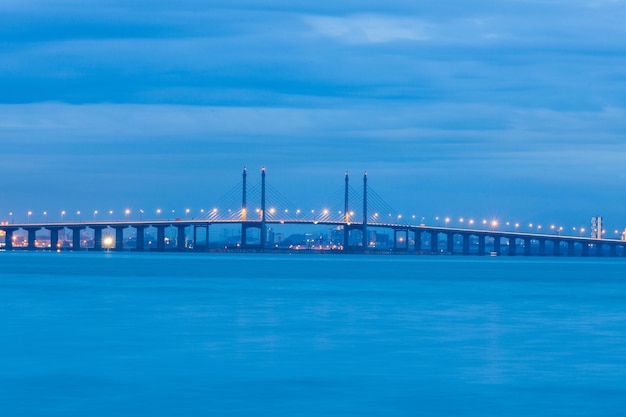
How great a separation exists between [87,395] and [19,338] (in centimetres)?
880

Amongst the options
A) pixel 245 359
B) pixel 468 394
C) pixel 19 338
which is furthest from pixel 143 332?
pixel 468 394

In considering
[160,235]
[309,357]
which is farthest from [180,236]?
[309,357]

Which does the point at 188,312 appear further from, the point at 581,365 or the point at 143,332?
the point at 581,365

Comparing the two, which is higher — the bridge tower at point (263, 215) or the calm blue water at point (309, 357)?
the bridge tower at point (263, 215)

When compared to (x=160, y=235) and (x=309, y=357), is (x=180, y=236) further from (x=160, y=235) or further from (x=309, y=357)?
(x=309, y=357)

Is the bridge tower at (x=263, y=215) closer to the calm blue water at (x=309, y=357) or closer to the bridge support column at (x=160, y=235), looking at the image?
the bridge support column at (x=160, y=235)

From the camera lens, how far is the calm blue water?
16484 millimetres

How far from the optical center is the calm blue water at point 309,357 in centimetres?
1648

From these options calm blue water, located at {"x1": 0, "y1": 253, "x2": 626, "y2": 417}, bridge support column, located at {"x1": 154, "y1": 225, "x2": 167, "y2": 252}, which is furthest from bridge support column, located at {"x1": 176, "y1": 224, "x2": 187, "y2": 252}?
calm blue water, located at {"x1": 0, "y1": 253, "x2": 626, "y2": 417}

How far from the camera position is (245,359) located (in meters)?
21.6

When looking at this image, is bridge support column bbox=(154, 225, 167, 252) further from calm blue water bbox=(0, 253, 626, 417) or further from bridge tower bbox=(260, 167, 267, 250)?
calm blue water bbox=(0, 253, 626, 417)

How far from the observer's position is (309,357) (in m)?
21.9

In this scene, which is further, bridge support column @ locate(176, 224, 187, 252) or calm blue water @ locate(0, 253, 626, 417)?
bridge support column @ locate(176, 224, 187, 252)

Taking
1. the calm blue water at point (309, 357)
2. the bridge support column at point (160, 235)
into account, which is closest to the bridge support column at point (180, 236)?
the bridge support column at point (160, 235)
